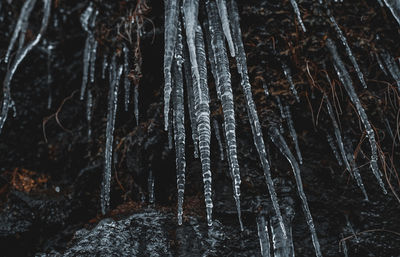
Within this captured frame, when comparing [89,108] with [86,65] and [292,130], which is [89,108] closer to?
[86,65]

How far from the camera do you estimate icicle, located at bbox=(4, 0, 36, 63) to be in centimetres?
252

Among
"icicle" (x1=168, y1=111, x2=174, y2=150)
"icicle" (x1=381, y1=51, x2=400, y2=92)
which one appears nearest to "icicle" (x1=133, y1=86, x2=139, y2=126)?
"icicle" (x1=168, y1=111, x2=174, y2=150)

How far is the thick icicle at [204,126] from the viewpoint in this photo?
1617mm

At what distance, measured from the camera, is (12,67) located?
2.53 meters

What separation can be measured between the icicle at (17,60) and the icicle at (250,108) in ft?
5.05

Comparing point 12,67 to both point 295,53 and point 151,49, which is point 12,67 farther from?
point 295,53

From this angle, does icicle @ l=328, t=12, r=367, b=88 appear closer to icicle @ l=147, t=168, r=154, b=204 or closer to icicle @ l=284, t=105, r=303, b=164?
icicle @ l=284, t=105, r=303, b=164

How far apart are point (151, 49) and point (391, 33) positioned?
153 centimetres

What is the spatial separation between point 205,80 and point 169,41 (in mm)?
301

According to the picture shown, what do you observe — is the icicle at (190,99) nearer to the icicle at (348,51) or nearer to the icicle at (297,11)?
the icicle at (297,11)

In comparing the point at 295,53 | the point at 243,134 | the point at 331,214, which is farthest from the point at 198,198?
the point at 295,53

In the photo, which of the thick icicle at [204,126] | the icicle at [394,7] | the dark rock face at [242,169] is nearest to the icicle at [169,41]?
the thick icicle at [204,126]

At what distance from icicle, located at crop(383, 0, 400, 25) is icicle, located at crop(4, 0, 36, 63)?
2.51m

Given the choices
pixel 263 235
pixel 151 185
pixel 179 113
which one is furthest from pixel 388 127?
pixel 151 185
